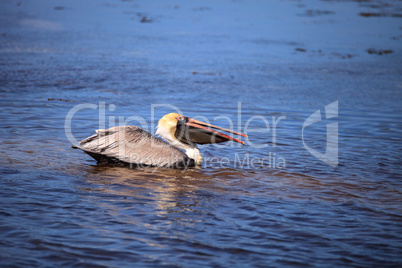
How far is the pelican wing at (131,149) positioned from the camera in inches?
203

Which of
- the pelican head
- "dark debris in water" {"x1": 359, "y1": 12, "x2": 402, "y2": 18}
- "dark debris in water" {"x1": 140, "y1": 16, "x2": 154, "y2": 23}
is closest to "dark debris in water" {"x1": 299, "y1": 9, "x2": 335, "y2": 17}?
"dark debris in water" {"x1": 359, "y1": 12, "x2": 402, "y2": 18}

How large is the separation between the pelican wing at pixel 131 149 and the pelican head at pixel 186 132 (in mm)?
251

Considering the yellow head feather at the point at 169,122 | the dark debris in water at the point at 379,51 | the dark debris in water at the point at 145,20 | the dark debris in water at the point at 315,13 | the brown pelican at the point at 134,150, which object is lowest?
the brown pelican at the point at 134,150

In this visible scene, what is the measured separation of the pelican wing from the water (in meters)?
0.16

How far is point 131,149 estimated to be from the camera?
17.1 ft

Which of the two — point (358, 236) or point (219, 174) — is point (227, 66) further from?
point (358, 236)

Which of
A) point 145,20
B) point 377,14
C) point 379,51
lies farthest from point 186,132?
point 377,14

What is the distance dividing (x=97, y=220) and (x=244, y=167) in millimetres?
2125

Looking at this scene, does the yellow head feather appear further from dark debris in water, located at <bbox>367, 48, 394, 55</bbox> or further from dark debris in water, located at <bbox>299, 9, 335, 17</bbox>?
dark debris in water, located at <bbox>299, 9, 335, 17</bbox>

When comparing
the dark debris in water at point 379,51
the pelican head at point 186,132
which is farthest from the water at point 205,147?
the pelican head at point 186,132

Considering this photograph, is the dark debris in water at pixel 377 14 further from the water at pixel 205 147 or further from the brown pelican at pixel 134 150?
the brown pelican at pixel 134 150

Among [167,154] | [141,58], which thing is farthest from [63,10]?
[167,154]

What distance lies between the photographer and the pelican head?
548 centimetres

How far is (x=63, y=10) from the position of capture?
49.9 ft
